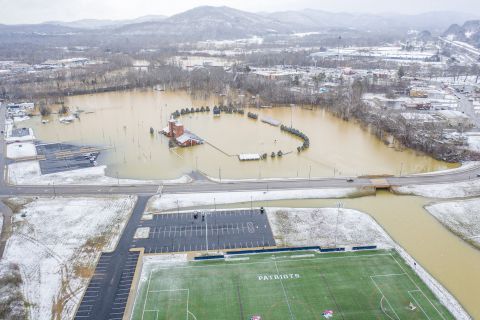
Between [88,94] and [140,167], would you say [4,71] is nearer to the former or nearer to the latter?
[88,94]

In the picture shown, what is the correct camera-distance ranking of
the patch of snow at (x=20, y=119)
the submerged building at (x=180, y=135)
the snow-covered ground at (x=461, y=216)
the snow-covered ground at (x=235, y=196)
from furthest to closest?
the patch of snow at (x=20, y=119), the submerged building at (x=180, y=135), the snow-covered ground at (x=235, y=196), the snow-covered ground at (x=461, y=216)

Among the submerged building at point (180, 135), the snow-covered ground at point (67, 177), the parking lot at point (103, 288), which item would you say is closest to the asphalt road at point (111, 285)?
the parking lot at point (103, 288)

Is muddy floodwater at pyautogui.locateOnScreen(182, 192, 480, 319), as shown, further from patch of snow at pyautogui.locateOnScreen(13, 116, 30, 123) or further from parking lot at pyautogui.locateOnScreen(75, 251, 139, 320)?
patch of snow at pyautogui.locateOnScreen(13, 116, 30, 123)

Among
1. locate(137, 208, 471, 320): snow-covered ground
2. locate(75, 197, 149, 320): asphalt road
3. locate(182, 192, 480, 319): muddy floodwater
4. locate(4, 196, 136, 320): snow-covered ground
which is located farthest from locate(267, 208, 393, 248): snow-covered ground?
locate(4, 196, 136, 320): snow-covered ground

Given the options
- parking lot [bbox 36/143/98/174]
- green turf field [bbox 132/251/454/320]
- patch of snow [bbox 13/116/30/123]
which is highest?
patch of snow [bbox 13/116/30/123]

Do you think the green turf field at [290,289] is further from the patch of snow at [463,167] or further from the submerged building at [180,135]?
the submerged building at [180,135]

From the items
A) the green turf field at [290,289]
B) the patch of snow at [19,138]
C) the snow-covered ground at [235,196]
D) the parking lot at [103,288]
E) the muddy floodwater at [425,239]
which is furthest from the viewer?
the patch of snow at [19,138]
